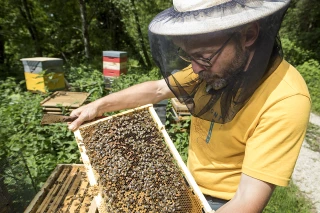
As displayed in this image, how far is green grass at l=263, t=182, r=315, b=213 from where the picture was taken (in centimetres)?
314

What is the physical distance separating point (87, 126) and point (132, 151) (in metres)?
0.45

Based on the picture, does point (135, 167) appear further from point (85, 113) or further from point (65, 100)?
point (65, 100)

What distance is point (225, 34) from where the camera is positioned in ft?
3.33

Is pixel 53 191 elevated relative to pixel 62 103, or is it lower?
elevated

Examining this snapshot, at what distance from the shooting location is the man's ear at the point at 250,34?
106 cm

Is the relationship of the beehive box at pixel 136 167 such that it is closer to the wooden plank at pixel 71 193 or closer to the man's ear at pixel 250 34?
the wooden plank at pixel 71 193

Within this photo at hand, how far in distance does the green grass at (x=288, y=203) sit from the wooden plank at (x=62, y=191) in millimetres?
2529

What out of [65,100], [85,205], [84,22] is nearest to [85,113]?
[85,205]

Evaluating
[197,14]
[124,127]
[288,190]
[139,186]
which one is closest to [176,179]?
[139,186]

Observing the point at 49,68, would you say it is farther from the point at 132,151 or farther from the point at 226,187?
the point at 226,187

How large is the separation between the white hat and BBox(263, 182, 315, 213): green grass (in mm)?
2934

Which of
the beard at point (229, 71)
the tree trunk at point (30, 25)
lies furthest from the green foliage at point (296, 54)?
the tree trunk at point (30, 25)

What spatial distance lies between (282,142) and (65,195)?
227cm

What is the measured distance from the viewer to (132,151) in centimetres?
190
